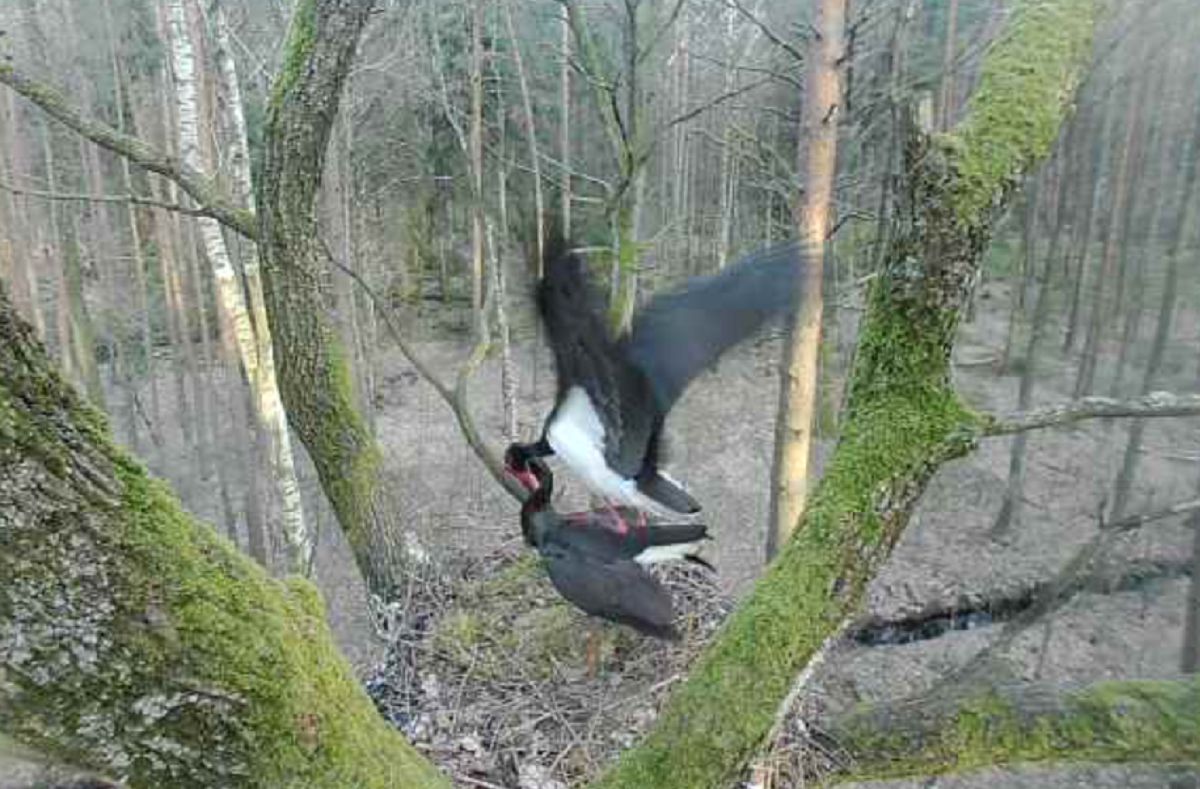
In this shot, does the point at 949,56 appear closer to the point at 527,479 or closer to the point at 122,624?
the point at 527,479

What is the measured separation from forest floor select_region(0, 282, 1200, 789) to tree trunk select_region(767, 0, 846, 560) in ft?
1.31

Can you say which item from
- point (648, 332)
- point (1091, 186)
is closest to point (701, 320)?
point (648, 332)

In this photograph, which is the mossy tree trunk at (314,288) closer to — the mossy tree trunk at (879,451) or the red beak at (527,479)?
the red beak at (527,479)

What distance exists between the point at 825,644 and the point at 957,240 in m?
0.92

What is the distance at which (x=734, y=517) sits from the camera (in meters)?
10.4

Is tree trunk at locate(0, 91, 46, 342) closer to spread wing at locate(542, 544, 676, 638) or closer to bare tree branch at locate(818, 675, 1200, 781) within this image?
spread wing at locate(542, 544, 676, 638)

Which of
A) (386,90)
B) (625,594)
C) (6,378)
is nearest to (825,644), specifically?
(625,594)

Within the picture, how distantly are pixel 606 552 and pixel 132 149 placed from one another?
2.13m

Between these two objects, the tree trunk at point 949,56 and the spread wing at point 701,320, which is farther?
the tree trunk at point 949,56

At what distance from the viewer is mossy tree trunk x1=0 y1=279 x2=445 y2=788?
1.05 m

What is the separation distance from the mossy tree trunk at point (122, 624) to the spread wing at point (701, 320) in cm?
148

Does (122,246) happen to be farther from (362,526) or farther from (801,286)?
(801,286)

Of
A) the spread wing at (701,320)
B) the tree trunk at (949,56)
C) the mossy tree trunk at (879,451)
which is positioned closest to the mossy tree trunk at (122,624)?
the mossy tree trunk at (879,451)

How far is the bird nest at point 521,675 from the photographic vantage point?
3.02 metres
